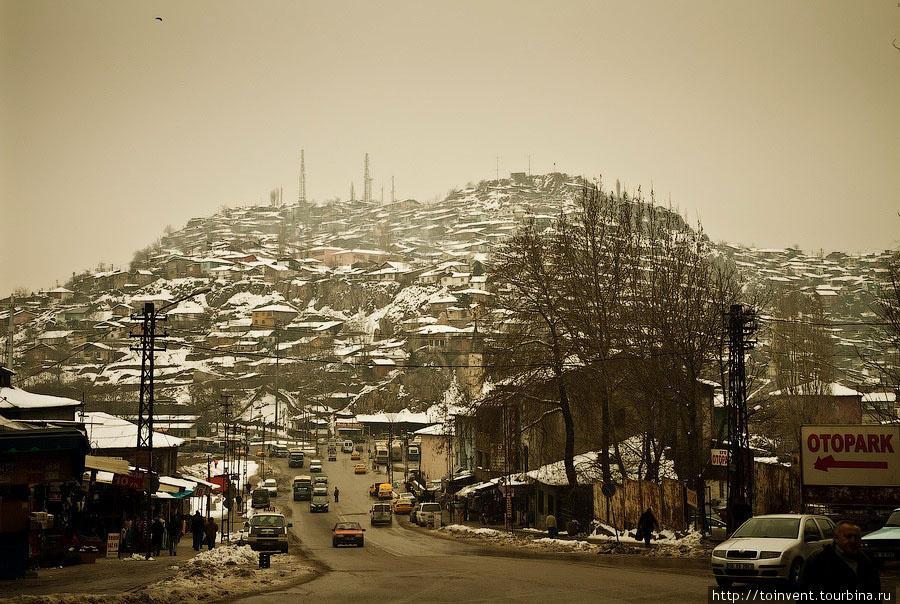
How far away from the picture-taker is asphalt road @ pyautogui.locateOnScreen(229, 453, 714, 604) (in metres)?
15.3

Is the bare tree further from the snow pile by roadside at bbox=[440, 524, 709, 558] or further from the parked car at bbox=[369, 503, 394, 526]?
the parked car at bbox=[369, 503, 394, 526]

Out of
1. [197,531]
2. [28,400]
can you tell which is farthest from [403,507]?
[197,531]

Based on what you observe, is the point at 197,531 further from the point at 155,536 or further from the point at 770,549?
the point at 770,549

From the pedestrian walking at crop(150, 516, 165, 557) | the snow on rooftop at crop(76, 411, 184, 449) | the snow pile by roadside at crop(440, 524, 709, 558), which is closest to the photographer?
the snow pile by roadside at crop(440, 524, 709, 558)

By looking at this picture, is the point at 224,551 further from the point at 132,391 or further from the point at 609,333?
the point at 132,391

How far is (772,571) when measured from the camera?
1383cm

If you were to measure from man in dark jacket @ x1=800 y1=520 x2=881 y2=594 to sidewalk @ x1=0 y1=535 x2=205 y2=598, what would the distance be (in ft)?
35.7

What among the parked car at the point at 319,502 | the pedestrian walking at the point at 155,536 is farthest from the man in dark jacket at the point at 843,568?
the parked car at the point at 319,502

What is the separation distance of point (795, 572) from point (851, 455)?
14.3 meters

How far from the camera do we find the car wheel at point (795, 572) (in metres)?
13.9

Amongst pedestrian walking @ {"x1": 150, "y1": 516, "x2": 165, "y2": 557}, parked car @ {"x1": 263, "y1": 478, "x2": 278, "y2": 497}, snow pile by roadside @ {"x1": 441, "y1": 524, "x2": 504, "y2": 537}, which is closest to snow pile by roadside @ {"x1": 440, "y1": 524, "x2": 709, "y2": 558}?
snow pile by roadside @ {"x1": 441, "y1": 524, "x2": 504, "y2": 537}

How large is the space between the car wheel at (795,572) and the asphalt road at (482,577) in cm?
140

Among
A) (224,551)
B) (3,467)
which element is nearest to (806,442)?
(224,551)

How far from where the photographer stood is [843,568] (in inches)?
302
